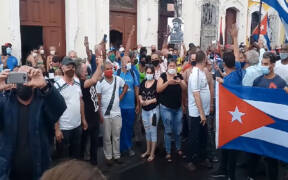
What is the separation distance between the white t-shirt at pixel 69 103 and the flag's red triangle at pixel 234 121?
2.10m

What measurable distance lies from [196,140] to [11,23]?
849 centimetres

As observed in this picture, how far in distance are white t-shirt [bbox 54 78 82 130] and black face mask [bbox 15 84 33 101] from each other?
157 cm

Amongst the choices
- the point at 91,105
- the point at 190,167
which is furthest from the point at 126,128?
the point at 190,167

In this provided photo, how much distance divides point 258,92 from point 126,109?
2.53m

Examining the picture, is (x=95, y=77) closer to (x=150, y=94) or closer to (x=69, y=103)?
(x=69, y=103)

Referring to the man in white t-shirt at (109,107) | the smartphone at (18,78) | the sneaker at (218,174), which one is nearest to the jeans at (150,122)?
the man in white t-shirt at (109,107)

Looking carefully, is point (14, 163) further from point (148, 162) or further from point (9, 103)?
point (148, 162)

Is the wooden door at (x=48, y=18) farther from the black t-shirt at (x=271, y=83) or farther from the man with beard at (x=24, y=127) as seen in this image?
the man with beard at (x=24, y=127)

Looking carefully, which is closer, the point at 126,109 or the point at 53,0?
the point at 126,109

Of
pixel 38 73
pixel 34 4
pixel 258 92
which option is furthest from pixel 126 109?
pixel 34 4

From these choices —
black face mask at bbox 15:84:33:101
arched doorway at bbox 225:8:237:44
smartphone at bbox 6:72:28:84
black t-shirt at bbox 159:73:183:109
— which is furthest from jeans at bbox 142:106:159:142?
arched doorway at bbox 225:8:237:44

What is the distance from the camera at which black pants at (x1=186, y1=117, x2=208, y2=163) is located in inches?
220

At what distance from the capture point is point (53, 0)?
1302cm

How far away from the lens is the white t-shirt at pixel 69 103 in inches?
193
